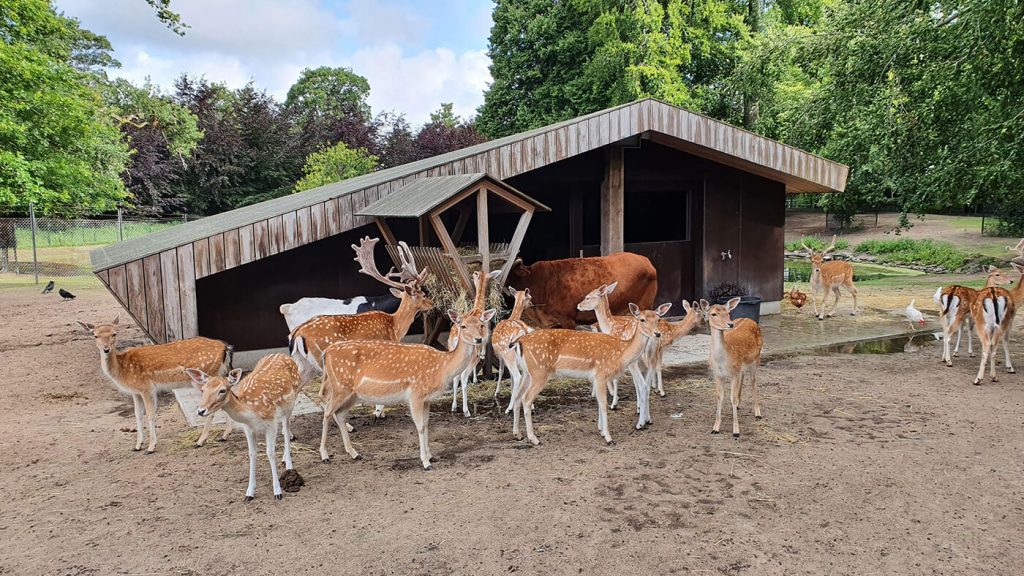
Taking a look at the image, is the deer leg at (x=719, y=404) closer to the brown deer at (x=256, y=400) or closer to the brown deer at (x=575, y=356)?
the brown deer at (x=575, y=356)

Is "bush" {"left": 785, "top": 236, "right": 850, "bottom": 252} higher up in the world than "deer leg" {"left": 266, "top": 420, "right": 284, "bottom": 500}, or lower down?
higher up

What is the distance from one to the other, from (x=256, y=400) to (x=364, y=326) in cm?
217

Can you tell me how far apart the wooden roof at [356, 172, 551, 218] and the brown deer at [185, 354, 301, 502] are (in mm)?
2275

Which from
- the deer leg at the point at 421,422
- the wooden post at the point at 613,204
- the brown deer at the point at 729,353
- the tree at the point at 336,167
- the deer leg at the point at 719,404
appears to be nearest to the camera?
the deer leg at the point at 421,422

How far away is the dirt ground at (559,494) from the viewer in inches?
163

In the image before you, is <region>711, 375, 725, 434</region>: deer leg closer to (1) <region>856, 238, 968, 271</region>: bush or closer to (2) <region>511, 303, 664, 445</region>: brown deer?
(2) <region>511, 303, 664, 445</region>: brown deer

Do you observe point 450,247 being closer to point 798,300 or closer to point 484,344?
point 484,344

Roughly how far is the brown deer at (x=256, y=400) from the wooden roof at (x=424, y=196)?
7.46 ft

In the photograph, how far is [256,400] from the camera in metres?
5.00

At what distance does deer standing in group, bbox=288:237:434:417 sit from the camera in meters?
6.65

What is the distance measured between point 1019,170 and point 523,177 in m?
6.71

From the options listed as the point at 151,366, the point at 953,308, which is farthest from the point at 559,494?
the point at 953,308

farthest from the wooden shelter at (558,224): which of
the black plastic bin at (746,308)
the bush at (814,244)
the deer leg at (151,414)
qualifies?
the bush at (814,244)

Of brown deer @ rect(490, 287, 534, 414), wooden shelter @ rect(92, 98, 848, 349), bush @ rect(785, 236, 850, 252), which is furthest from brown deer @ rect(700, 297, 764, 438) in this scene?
bush @ rect(785, 236, 850, 252)
